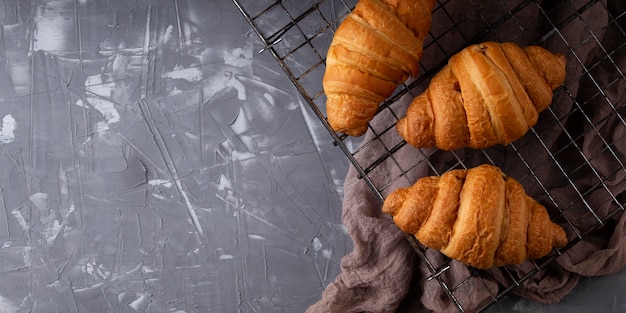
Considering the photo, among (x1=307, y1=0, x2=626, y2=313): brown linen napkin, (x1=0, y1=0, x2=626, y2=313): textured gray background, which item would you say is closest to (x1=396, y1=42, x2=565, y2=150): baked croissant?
(x1=307, y1=0, x2=626, y2=313): brown linen napkin

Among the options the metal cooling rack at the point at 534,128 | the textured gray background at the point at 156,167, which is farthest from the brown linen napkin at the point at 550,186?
the textured gray background at the point at 156,167

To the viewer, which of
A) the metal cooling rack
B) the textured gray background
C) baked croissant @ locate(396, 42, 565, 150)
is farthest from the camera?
the textured gray background

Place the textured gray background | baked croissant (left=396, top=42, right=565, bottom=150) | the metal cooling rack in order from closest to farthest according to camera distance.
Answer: baked croissant (left=396, top=42, right=565, bottom=150) < the metal cooling rack < the textured gray background

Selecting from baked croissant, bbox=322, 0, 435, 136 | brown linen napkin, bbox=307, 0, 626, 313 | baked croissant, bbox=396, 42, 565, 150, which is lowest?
brown linen napkin, bbox=307, 0, 626, 313

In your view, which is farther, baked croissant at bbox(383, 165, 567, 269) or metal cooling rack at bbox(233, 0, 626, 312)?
metal cooling rack at bbox(233, 0, 626, 312)

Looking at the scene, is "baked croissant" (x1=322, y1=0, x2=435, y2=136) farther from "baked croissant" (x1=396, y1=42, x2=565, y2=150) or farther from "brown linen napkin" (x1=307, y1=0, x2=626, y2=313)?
"brown linen napkin" (x1=307, y1=0, x2=626, y2=313)

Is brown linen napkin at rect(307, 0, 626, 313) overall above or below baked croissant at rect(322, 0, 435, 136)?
below

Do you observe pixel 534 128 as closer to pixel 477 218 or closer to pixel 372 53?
pixel 477 218

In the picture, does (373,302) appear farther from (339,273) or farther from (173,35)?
(173,35)
